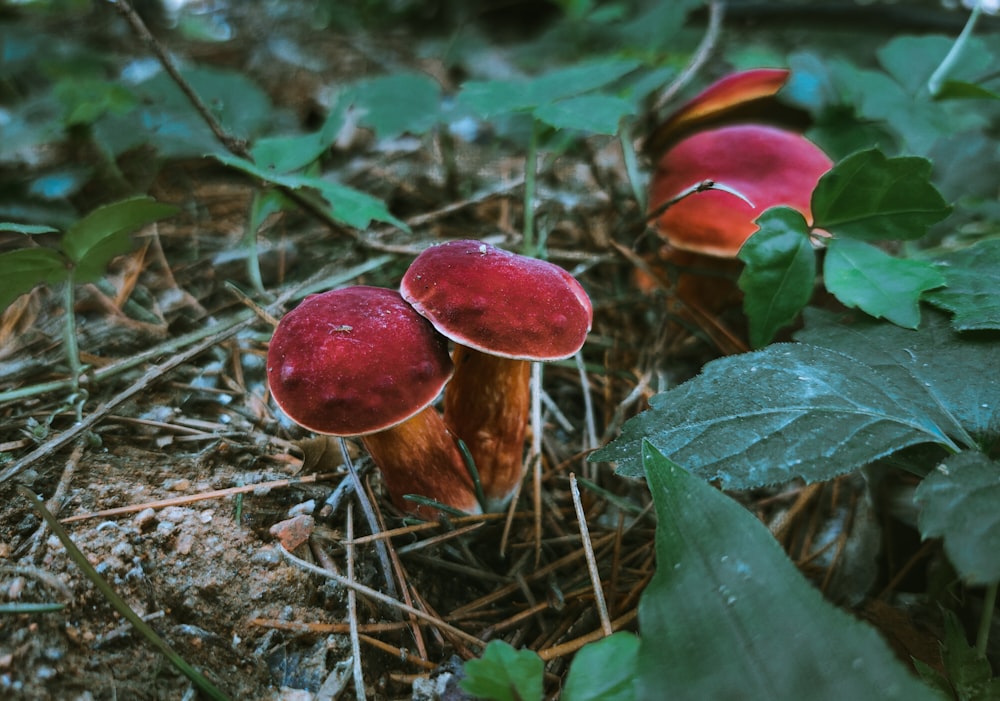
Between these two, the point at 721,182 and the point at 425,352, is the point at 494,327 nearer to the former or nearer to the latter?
the point at 425,352

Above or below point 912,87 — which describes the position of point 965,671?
below

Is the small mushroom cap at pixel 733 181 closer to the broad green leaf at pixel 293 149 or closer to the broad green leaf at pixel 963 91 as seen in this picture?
the broad green leaf at pixel 963 91

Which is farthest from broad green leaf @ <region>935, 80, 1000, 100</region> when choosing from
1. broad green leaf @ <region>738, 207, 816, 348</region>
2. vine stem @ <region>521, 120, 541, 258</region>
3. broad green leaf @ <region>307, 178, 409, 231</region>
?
broad green leaf @ <region>307, 178, 409, 231</region>

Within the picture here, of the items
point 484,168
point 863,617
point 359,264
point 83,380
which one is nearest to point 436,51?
point 484,168

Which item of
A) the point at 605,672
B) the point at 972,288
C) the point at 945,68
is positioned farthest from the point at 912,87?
the point at 605,672

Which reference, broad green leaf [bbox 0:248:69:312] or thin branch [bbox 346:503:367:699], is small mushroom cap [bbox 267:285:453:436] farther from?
broad green leaf [bbox 0:248:69:312]
